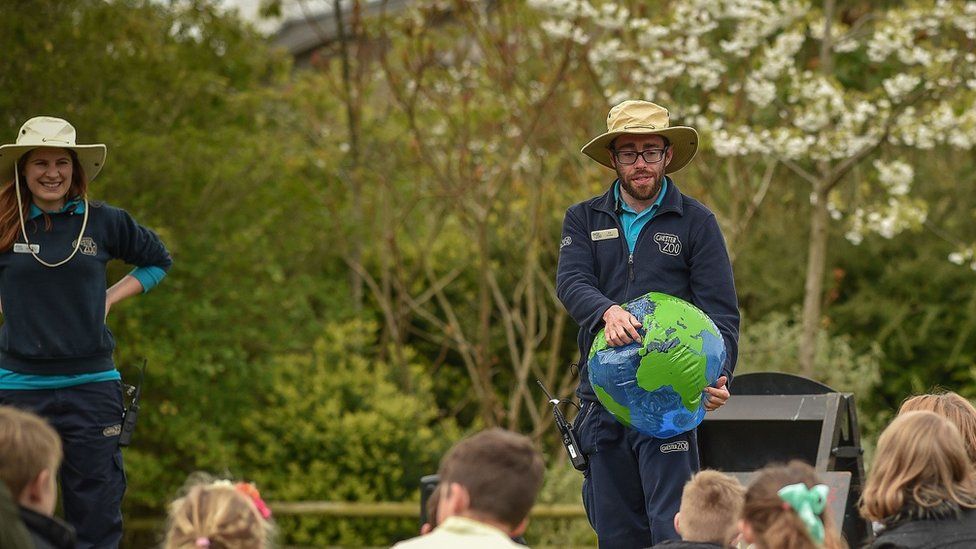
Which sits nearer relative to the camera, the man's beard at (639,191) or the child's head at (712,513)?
the child's head at (712,513)

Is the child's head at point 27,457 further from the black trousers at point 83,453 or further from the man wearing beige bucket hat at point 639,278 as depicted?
the man wearing beige bucket hat at point 639,278

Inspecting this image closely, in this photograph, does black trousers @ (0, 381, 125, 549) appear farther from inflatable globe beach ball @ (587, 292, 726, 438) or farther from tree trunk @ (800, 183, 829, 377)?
tree trunk @ (800, 183, 829, 377)

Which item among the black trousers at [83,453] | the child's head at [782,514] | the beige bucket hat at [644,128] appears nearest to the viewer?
the child's head at [782,514]

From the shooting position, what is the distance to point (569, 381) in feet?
37.3

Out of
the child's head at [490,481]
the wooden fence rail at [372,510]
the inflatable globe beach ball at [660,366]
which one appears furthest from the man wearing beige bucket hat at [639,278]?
the wooden fence rail at [372,510]

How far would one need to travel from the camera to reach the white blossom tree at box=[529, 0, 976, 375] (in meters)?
9.38

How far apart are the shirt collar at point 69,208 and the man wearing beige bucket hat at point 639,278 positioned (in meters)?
1.91

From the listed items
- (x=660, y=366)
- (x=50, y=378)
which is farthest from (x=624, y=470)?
(x=50, y=378)

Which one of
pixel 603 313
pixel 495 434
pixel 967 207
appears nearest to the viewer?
pixel 495 434

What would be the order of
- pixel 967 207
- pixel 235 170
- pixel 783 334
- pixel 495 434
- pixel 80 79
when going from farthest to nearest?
pixel 967 207, pixel 783 334, pixel 235 170, pixel 80 79, pixel 495 434

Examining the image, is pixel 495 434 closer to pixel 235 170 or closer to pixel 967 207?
pixel 235 170

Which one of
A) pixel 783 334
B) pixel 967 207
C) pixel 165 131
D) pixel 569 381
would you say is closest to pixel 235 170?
pixel 165 131

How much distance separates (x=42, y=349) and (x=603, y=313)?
6.95 ft

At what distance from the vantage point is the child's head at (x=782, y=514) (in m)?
3.34
